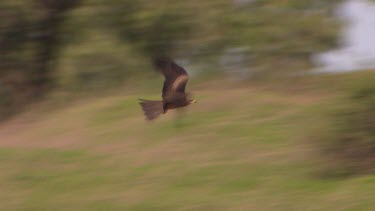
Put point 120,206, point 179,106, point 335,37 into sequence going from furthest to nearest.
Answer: point 335,37 → point 179,106 → point 120,206

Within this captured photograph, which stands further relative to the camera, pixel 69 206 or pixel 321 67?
pixel 321 67

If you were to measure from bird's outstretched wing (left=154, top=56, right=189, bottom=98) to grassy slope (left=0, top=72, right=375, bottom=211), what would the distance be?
31.2 inches

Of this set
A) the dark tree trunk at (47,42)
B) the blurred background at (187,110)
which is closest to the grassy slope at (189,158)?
the blurred background at (187,110)

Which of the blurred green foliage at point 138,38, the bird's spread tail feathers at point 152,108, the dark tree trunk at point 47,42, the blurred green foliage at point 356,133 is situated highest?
the dark tree trunk at point 47,42

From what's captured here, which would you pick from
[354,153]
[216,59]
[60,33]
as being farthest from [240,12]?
[354,153]

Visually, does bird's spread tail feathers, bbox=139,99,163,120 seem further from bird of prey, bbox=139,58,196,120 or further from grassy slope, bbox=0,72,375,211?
grassy slope, bbox=0,72,375,211

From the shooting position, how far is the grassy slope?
332 inches

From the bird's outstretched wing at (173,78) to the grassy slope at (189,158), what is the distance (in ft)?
→ 2.60

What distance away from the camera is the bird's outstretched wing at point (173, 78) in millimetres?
9078

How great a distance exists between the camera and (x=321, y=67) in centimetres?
1284

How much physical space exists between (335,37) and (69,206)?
5032 mm

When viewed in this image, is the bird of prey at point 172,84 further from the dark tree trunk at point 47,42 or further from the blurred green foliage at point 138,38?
the dark tree trunk at point 47,42

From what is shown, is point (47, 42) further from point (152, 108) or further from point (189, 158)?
point (152, 108)

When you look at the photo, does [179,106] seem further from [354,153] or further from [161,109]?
[354,153]
